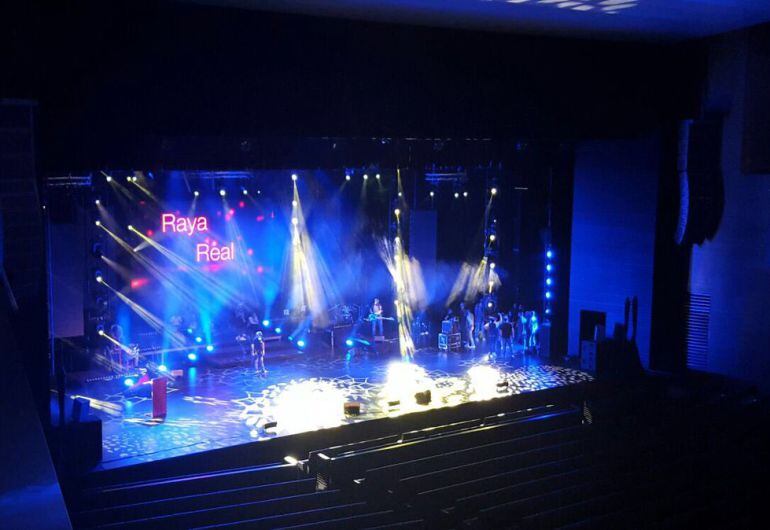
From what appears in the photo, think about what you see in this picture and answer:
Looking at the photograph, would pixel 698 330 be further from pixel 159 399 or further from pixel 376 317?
pixel 159 399

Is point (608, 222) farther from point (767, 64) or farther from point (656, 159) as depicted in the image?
point (767, 64)

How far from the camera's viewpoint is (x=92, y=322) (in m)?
11.2

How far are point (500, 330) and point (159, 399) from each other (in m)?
5.49

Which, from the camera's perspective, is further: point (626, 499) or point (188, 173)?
point (188, 173)

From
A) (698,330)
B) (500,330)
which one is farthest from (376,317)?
(698,330)

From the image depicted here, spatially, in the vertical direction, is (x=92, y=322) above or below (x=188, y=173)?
below

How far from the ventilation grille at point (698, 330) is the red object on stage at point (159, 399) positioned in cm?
718

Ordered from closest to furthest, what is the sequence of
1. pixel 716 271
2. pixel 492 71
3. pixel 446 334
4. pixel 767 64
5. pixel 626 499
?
A: pixel 626 499 → pixel 492 71 → pixel 767 64 → pixel 716 271 → pixel 446 334

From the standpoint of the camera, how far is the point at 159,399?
8.99 metres

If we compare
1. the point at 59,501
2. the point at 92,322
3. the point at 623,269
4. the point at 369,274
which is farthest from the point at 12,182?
the point at 623,269

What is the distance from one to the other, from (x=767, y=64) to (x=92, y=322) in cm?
953

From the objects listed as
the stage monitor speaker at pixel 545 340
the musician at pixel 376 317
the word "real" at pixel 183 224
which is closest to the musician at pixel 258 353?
the word "real" at pixel 183 224

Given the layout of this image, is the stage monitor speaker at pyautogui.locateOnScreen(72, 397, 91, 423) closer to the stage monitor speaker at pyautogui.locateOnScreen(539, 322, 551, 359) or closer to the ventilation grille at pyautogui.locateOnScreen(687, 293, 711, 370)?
the stage monitor speaker at pyautogui.locateOnScreen(539, 322, 551, 359)

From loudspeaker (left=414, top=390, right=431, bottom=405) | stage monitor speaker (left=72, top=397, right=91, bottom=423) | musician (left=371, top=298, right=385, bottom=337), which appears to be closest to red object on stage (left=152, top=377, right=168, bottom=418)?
stage monitor speaker (left=72, top=397, right=91, bottom=423)
